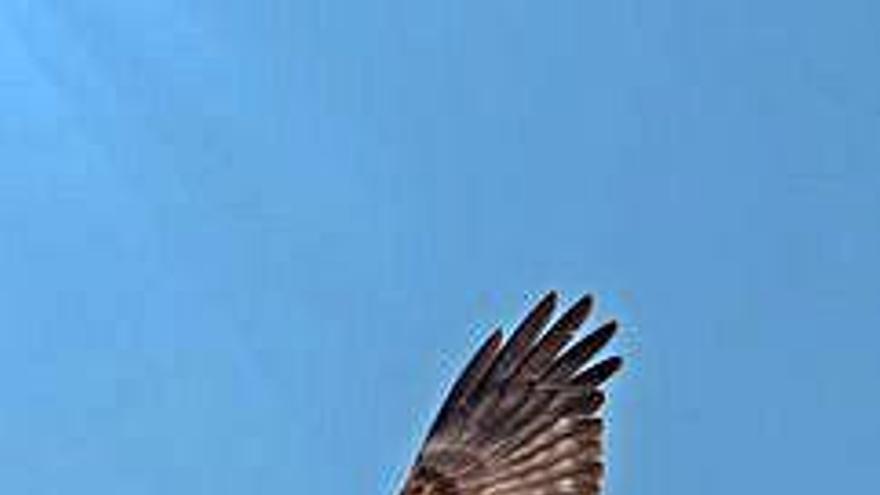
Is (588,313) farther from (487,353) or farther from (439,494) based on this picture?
(439,494)

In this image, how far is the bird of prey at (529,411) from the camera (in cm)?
852

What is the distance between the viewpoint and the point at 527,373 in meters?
8.79

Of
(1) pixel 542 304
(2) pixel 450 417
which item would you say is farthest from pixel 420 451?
(1) pixel 542 304

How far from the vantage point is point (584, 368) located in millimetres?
8719

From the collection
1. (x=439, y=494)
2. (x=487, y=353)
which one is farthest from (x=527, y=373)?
(x=439, y=494)

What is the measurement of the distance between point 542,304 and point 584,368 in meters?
0.32

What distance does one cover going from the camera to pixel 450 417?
8.74 meters

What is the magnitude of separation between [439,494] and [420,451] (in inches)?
12.8

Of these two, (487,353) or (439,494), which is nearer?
(439,494)

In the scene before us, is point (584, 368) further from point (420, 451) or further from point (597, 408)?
point (420, 451)

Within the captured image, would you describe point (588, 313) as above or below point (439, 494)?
above

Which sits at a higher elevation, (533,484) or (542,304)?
(542,304)

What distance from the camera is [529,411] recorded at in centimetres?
879

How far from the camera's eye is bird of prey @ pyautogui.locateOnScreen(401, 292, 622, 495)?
8516 mm
